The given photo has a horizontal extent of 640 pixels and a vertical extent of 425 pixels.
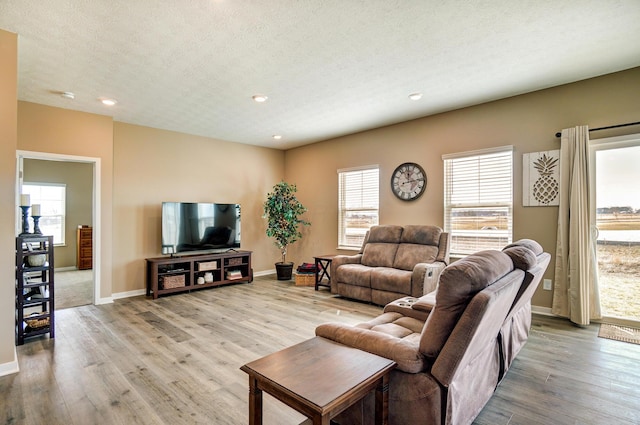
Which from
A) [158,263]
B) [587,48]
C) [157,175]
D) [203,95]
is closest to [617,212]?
[587,48]

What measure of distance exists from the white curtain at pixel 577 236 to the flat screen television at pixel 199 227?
501cm

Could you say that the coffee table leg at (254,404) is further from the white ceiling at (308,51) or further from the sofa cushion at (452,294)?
the white ceiling at (308,51)

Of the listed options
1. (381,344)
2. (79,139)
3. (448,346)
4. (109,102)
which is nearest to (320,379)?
(381,344)

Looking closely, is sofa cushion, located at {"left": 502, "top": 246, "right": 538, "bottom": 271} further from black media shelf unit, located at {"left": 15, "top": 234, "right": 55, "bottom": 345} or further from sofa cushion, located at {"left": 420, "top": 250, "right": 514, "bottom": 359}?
black media shelf unit, located at {"left": 15, "top": 234, "right": 55, "bottom": 345}

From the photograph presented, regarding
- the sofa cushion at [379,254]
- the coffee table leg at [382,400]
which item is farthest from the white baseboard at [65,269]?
the coffee table leg at [382,400]

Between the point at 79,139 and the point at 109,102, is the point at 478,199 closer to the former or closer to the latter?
the point at 109,102

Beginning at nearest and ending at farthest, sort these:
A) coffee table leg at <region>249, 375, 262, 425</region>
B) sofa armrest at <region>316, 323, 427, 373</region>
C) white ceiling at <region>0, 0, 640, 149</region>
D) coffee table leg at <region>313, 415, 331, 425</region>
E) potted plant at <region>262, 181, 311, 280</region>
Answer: coffee table leg at <region>313, 415, 331, 425</region>, coffee table leg at <region>249, 375, 262, 425</region>, sofa armrest at <region>316, 323, 427, 373</region>, white ceiling at <region>0, 0, 640, 149</region>, potted plant at <region>262, 181, 311, 280</region>

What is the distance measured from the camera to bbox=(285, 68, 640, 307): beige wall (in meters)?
3.52

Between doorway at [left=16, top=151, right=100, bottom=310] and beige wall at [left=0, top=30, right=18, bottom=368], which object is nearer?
beige wall at [left=0, top=30, right=18, bottom=368]

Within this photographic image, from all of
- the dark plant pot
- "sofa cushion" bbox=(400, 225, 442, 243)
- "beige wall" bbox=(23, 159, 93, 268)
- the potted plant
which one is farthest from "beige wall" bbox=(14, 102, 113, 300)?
"sofa cushion" bbox=(400, 225, 442, 243)

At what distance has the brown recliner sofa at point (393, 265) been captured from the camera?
4.12 metres

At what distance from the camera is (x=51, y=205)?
300 inches

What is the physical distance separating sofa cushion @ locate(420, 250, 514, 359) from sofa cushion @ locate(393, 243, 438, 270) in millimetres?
2901

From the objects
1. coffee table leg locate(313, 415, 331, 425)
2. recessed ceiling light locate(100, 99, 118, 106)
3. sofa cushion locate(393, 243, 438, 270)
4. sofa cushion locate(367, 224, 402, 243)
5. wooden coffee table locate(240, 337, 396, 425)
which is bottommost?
coffee table leg locate(313, 415, 331, 425)
